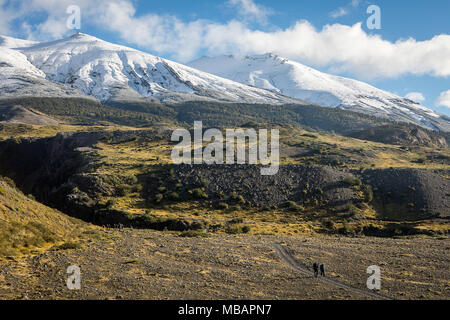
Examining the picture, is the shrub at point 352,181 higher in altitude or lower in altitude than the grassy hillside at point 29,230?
higher

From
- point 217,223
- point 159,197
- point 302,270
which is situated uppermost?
point 159,197

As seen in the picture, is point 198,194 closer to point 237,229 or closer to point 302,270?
point 237,229

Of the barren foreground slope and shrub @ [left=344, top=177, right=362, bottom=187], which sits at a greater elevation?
shrub @ [left=344, top=177, right=362, bottom=187]

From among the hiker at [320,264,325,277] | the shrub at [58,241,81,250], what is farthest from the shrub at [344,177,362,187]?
the shrub at [58,241,81,250]

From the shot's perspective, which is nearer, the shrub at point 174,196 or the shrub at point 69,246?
the shrub at point 69,246

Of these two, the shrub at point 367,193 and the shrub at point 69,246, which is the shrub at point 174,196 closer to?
the shrub at point 69,246

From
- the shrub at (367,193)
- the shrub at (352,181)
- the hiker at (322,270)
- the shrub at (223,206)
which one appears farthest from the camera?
the shrub at (352,181)

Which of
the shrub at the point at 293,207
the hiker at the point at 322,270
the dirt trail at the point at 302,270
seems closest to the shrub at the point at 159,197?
the shrub at the point at 293,207

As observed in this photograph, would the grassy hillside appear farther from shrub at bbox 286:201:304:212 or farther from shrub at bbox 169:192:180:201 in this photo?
shrub at bbox 286:201:304:212

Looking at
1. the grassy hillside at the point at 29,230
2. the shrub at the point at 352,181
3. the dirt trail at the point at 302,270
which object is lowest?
the dirt trail at the point at 302,270

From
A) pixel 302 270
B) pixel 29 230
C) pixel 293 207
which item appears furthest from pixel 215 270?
pixel 293 207

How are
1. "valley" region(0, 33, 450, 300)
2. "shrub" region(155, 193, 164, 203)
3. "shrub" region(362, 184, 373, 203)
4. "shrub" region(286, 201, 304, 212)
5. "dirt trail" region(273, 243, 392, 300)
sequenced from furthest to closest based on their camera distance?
"shrub" region(362, 184, 373, 203) → "shrub" region(155, 193, 164, 203) → "shrub" region(286, 201, 304, 212) → "valley" region(0, 33, 450, 300) → "dirt trail" region(273, 243, 392, 300)

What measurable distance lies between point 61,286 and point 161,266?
631 centimetres
